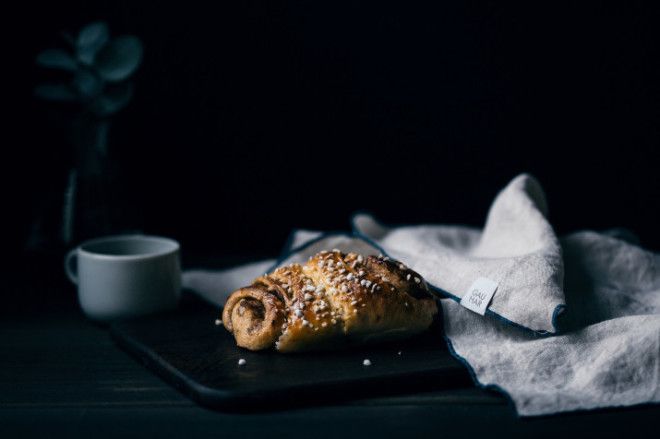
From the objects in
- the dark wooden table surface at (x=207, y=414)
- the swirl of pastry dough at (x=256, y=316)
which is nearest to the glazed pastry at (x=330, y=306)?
the swirl of pastry dough at (x=256, y=316)

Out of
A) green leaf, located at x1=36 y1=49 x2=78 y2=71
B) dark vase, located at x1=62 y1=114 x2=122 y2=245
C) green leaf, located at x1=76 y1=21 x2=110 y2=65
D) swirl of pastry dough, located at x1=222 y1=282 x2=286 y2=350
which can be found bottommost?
swirl of pastry dough, located at x1=222 y1=282 x2=286 y2=350

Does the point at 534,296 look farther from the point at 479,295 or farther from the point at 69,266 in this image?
the point at 69,266

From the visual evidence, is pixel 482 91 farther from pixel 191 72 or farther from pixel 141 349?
pixel 141 349

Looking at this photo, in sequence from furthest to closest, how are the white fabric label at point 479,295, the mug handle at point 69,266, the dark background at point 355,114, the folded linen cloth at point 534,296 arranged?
1. the dark background at point 355,114
2. the mug handle at point 69,266
3. the white fabric label at point 479,295
4. the folded linen cloth at point 534,296

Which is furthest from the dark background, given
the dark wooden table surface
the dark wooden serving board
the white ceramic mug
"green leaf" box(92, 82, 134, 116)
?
the dark wooden table surface

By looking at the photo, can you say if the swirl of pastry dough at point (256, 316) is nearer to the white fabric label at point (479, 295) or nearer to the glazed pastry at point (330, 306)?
the glazed pastry at point (330, 306)

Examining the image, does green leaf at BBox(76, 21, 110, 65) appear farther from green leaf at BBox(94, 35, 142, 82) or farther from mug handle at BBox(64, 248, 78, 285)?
mug handle at BBox(64, 248, 78, 285)
